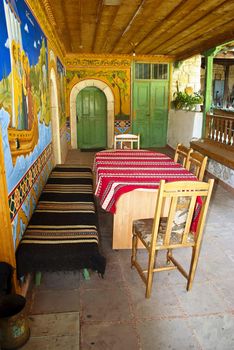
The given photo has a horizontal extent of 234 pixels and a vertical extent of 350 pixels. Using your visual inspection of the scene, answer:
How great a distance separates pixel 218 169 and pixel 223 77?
9253 millimetres

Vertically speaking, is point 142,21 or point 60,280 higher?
point 142,21

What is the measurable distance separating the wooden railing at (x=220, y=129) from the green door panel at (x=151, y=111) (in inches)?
113

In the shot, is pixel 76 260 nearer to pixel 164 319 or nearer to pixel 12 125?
pixel 164 319

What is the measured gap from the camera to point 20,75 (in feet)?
8.55

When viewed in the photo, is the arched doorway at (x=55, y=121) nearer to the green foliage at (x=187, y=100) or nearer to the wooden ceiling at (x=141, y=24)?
the wooden ceiling at (x=141, y=24)

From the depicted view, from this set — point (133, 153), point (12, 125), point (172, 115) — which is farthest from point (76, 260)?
point (172, 115)

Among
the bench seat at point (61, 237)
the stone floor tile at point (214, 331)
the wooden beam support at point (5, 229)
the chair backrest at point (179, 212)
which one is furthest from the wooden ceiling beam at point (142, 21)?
the stone floor tile at point (214, 331)

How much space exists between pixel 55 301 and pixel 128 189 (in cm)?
115

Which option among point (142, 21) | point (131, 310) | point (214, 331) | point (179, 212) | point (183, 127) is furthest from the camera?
point (183, 127)

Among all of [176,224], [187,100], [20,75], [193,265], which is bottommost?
[193,265]

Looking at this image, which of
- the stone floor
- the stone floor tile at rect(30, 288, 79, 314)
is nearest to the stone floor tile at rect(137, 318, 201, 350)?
the stone floor

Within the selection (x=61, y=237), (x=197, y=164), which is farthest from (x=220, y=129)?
(x=61, y=237)

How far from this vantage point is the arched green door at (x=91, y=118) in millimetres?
8867

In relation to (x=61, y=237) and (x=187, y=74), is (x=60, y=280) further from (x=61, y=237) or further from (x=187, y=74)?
(x=187, y=74)
